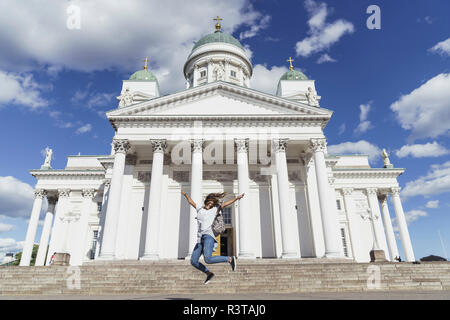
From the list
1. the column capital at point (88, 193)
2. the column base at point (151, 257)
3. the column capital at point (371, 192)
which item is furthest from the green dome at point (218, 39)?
the column base at point (151, 257)

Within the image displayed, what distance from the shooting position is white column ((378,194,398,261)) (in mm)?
31875

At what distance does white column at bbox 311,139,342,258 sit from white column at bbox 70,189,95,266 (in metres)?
24.1

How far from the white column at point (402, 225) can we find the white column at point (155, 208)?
27268mm

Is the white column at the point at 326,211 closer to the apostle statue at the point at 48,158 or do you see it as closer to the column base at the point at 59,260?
the column base at the point at 59,260

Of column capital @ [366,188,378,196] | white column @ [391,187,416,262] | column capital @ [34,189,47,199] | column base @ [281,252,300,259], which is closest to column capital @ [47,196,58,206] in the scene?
column capital @ [34,189,47,199]

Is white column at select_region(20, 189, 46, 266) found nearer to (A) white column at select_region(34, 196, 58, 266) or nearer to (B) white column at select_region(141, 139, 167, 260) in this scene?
(A) white column at select_region(34, 196, 58, 266)

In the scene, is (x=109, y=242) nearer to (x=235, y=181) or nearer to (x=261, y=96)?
(x=235, y=181)

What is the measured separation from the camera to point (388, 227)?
33.6m

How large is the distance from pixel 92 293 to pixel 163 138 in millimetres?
12501

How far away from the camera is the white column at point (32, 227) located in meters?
29.2

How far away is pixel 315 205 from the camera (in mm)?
23469
